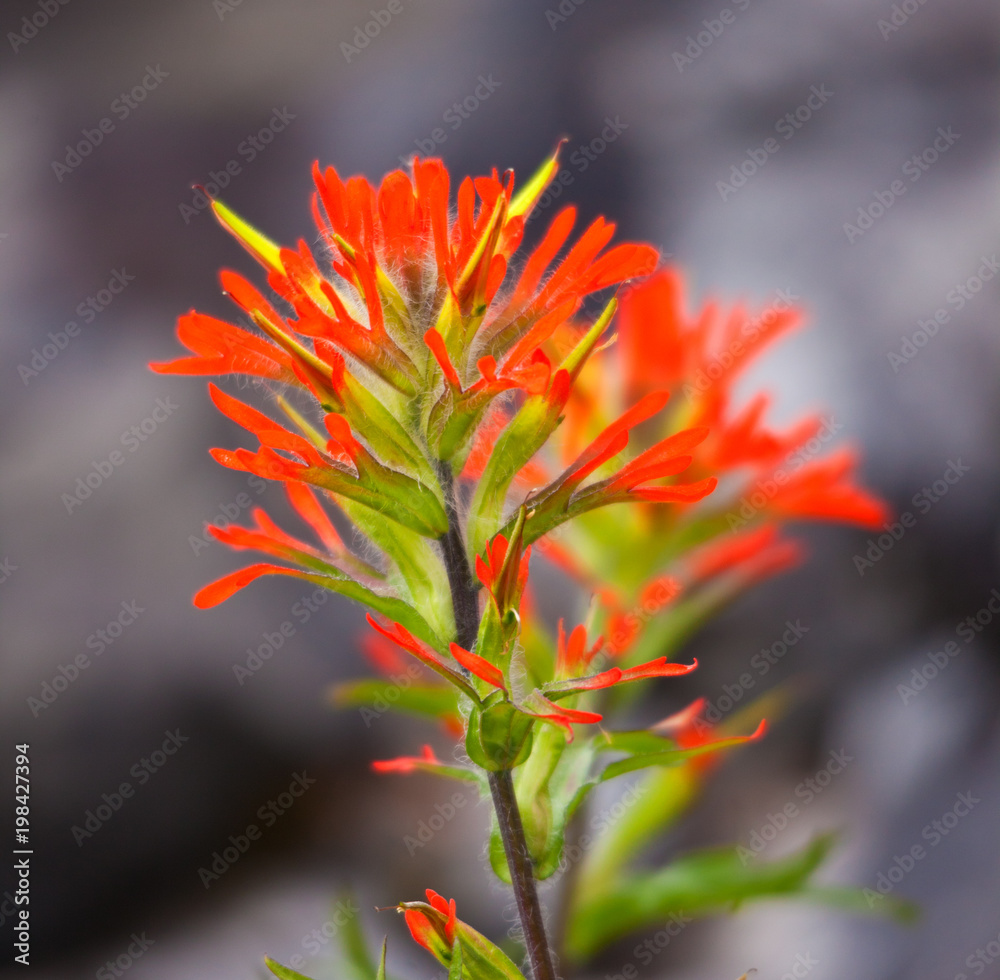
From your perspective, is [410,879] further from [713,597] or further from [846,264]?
[846,264]

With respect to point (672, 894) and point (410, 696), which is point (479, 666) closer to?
point (410, 696)

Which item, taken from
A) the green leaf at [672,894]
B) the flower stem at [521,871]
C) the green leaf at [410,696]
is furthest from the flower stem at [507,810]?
the green leaf at [672,894]

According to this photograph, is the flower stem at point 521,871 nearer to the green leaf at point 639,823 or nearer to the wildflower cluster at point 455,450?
the wildflower cluster at point 455,450

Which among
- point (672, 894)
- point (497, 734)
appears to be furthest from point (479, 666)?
point (672, 894)

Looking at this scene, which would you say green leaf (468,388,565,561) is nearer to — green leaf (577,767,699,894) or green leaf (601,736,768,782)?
green leaf (601,736,768,782)

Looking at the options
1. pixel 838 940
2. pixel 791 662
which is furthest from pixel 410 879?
pixel 791 662

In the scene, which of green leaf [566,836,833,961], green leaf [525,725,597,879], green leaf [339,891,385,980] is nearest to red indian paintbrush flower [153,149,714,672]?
green leaf [525,725,597,879]
